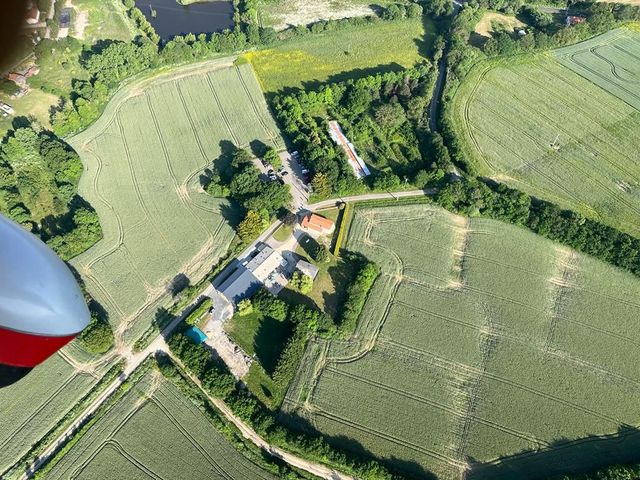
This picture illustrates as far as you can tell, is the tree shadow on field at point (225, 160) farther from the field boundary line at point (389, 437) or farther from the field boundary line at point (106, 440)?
the field boundary line at point (389, 437)

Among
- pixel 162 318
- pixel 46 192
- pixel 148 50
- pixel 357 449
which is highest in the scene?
pixel 148 50

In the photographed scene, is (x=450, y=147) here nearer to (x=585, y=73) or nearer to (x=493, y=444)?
(x=585, y=73)

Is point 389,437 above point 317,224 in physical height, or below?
below

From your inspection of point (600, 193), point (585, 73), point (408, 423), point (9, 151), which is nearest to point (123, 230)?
point (9, 151)

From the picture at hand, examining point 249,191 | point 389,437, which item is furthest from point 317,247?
point 389,437

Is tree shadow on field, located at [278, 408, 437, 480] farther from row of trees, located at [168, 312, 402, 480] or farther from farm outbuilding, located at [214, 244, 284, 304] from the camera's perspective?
farm outbuilding, located at [214, 244, 284, 304]

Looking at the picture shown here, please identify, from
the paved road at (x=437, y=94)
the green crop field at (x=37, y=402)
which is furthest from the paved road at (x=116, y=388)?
the paved road at (x=437, y=94)

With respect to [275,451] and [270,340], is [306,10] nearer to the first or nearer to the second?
[270,340]
